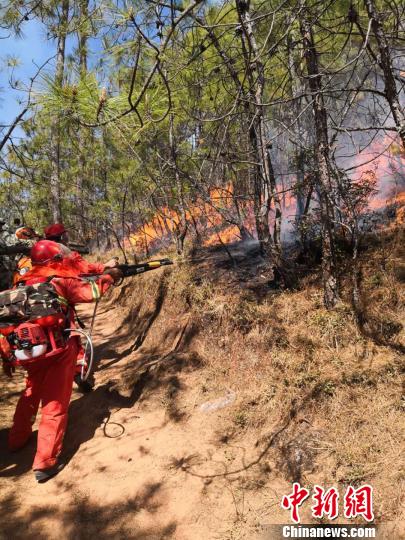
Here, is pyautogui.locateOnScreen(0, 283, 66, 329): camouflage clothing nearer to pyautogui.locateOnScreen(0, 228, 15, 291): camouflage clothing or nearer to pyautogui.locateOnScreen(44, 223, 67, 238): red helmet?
pyautogui.locateOnScreen(44, 223, 67, 238): red helmet

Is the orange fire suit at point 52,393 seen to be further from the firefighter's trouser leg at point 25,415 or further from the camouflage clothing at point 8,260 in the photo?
the camouflage clothing at point 8,260

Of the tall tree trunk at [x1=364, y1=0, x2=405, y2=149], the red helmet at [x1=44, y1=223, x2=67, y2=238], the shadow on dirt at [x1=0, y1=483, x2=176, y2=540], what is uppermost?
the tall tree trunk at [x1=364, y1=0, x2=405, y2=149]

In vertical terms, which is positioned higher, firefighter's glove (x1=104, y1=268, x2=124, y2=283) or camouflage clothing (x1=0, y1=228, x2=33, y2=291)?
camouflage clothing (x1=0, y1=228, x2=33, y2=291)

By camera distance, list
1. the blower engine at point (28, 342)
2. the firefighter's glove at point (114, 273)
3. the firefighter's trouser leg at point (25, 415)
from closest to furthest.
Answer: the blower engine at point (28, 342) < the firefighter's trouser leg at point (25, 415) < the firefighter's glove at point (114, 273)

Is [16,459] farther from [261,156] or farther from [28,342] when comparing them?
[261,156]

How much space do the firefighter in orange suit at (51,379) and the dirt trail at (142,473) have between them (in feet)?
0.61

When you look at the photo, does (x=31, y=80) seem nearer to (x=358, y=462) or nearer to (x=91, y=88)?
(x=91, y=88)

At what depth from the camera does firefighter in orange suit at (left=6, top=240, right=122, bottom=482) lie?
347 centimetres

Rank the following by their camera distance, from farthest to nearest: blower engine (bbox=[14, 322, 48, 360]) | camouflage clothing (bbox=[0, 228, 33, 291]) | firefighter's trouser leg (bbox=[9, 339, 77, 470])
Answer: camouflage clothing (bbox=[0, 228, 33, 291]), blower engine (bbox=[14, 322, 48, 360]), firefighter's trouser leg (bbox=[9, 339, 77, 470])

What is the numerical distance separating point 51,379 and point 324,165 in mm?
3718

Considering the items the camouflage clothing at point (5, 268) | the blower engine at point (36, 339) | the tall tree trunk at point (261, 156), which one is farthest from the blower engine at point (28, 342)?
the camouflage clothing at point (5, 268)

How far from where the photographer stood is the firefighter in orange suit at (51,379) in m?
3.47

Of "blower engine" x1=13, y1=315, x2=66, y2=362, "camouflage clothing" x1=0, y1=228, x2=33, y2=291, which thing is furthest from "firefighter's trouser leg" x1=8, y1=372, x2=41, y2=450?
"camouflage clothing" x1=0, y1=228, x2=33, y2=291

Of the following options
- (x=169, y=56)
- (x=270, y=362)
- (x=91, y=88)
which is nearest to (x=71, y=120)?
(x=91, y=88)
